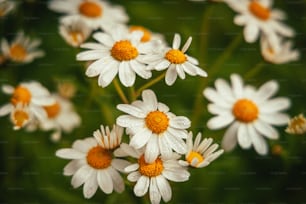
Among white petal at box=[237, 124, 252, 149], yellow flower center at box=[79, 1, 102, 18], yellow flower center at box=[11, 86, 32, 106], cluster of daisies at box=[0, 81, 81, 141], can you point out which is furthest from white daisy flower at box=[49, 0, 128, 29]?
white petal at box=[237, 124, 252, 149]

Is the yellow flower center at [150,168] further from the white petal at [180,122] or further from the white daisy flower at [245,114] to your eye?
the white daisy flower at [245,114]

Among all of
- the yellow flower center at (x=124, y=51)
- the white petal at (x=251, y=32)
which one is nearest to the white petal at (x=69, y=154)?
the yellow flower center at (x=124, y=51)

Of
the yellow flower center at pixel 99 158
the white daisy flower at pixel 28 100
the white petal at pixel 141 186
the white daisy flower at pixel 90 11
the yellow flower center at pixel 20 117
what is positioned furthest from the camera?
the white daisy flower at pixel 90 11

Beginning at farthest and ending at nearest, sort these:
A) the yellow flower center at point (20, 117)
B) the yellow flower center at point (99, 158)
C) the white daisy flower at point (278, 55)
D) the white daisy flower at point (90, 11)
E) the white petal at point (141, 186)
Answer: the white daisy flower at point (90, 11) < the white daisy flower at point (278, 55) < the yellow flower center at point (20, 117) < the yellow flower center at point (99, 158) < the white petal at point (141, 186)

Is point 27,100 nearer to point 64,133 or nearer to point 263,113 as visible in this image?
point 64,133

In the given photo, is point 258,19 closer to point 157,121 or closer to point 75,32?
point 75,32
